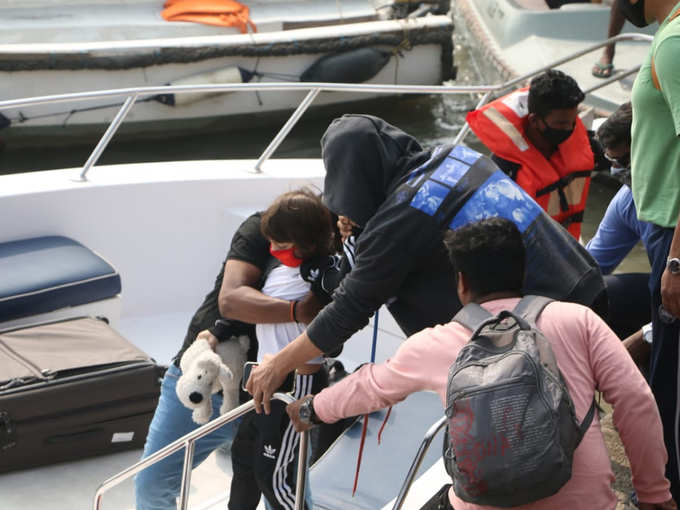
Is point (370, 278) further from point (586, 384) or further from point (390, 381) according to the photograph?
point (586, 384)

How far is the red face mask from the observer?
7.13 ft

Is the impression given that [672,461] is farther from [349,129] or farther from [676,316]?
[349,129]

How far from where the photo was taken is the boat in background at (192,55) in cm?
796

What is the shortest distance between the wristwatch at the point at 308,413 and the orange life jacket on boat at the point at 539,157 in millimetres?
1257

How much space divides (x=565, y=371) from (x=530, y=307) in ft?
0.40

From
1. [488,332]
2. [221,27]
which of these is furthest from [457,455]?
[221,27]

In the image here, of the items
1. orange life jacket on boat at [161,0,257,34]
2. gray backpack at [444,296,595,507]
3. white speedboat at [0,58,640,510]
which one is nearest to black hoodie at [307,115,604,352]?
gray backpack at [444,296,595,507]

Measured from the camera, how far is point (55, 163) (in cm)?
821

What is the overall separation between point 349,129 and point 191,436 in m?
0.81

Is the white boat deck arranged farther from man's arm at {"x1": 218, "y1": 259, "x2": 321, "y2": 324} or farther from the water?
the water

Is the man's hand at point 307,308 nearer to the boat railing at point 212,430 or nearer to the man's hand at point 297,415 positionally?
the boat railing at point 212,430

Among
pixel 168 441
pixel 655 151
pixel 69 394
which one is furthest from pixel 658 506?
pixel 69 394

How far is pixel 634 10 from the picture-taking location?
1.93 metres

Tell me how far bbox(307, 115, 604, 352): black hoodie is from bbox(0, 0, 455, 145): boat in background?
677 cm
